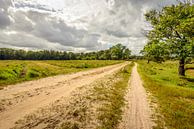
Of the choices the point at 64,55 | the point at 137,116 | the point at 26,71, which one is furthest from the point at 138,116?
the point at 64,55

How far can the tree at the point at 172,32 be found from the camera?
84.8ft

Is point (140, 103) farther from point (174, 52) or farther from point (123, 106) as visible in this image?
point (174, 52)

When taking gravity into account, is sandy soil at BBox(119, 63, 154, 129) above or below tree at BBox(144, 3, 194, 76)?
below

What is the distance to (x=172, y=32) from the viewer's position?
29.9 m

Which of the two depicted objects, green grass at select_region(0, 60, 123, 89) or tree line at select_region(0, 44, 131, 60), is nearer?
green grass at select_region(0, 60, 123, 89)

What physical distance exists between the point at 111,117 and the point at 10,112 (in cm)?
502

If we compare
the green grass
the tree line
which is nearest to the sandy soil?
the green grass

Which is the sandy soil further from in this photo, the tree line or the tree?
the tree line

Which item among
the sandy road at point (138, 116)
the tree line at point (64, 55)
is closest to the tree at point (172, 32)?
the sandy road at point (138, 116)

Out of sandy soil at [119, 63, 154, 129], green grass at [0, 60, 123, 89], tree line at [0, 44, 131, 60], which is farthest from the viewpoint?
tree line at [0, 44, 131, 60]

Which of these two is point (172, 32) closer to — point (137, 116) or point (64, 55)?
point (137, 116)

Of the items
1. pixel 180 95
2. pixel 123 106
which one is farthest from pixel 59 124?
pixel 180 95

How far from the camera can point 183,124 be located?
381 inches

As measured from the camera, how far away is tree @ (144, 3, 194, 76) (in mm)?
25833
